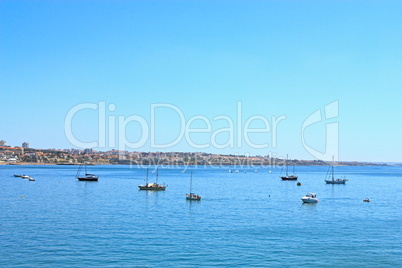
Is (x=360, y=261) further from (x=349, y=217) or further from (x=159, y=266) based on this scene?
(x=349, y=217)

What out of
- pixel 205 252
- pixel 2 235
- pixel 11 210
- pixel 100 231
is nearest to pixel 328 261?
pixel 205 252

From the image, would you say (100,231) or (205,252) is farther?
(100,231)

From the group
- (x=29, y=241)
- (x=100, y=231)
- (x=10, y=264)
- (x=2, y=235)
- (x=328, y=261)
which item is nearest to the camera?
(x=10, y=264)

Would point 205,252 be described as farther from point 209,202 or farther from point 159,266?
point 209,202

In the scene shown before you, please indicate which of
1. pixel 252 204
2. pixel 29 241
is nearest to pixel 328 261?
pixel 29 241

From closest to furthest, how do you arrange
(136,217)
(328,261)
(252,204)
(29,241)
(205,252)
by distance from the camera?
1. (328,261)
2. (205,252)
3. (29,241)
4. (136,217)
5. (252,204)

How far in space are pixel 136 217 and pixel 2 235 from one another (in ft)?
59.9

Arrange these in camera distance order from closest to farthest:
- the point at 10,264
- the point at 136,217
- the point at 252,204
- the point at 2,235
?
1. the point at 10,264
2. the point at 2,235
3. the point at 136,217
4. the point at 252,204

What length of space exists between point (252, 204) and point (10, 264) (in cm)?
4807

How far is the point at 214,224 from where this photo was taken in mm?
50844

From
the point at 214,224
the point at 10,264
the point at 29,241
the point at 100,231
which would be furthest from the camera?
the point at 214,224

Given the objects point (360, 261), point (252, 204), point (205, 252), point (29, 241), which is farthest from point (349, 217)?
point (29, 241)

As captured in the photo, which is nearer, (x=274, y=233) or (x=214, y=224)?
(x=274, y=233)

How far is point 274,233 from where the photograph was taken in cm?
4538
